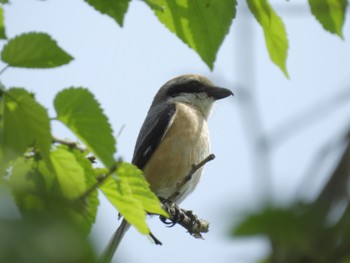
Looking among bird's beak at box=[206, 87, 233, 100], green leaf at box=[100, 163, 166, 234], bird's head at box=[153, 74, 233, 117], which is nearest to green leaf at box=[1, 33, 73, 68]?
green leaf at box=[100, 163, 166, 234]

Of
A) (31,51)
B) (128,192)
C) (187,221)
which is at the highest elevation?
(31,51)

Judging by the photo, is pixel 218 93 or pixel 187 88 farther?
pixel 187 88

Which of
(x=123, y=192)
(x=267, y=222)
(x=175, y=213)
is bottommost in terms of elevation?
(x=175, y=213)

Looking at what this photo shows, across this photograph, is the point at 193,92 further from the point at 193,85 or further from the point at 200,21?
the point at 200,21

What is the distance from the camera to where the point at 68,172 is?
1949 mm

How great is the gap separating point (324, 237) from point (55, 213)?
40 centimetres

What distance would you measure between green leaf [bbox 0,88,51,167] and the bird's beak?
4640mm

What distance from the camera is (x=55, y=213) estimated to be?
0.91m

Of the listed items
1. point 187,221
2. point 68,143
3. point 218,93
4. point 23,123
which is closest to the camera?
point 23,123

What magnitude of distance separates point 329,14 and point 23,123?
128 centimetres

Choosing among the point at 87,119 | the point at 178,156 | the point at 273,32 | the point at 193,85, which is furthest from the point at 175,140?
the point at 87,119

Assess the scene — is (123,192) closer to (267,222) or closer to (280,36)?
(280,36)

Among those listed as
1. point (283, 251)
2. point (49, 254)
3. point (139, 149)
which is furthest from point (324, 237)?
point (139, 149)

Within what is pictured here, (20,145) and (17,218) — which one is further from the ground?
(17,218)
